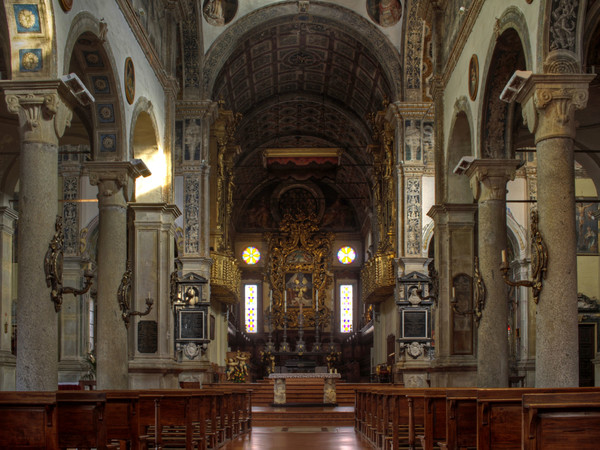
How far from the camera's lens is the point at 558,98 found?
10.9 meters

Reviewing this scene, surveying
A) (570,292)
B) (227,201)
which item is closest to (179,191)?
(227,201)

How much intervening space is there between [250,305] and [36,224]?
35.2 meters

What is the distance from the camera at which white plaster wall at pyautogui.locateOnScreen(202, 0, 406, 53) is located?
26.1 meters

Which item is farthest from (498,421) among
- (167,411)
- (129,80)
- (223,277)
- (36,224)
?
(223,277)

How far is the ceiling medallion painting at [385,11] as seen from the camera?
26.5m

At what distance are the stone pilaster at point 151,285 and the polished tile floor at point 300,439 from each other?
2.69 meters

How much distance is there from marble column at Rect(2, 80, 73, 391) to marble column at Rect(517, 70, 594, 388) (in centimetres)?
615

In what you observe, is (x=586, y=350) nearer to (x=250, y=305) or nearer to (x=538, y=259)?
(x=538, y=259)

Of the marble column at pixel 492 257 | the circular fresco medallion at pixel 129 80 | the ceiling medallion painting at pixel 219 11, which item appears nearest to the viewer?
the marble column at pixel 492 257

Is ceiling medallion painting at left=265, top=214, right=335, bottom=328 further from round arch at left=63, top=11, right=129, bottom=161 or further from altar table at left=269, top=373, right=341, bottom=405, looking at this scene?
round arch at left=63, top=11, right=129, bottom=161

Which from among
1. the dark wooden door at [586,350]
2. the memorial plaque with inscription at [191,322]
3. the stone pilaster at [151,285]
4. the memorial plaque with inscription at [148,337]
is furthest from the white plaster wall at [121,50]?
the dark wooden door at [586,350]

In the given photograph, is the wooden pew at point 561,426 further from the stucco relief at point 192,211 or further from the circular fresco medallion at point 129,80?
the stucco relief at point 192,211

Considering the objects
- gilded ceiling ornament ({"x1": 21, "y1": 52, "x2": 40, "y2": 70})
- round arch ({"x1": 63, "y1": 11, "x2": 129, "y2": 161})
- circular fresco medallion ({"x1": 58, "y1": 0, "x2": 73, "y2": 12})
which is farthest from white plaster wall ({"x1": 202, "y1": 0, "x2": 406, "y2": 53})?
gilded ceiling ornament ({"x1": 21, "y1": 52, "x2": 40, "y2": 70})

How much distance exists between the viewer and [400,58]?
26.7 meters
